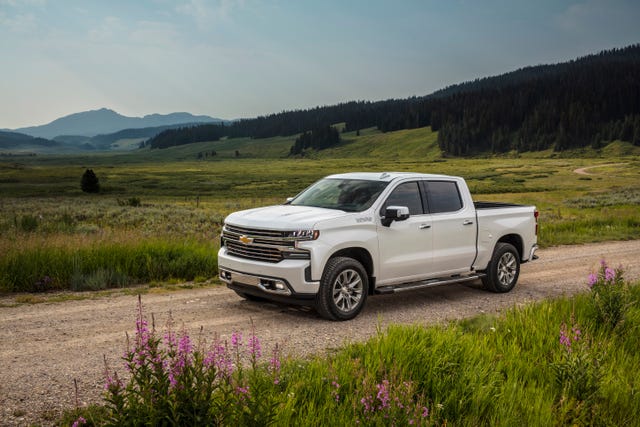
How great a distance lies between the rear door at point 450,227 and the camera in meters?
9.73

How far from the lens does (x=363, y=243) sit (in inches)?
339

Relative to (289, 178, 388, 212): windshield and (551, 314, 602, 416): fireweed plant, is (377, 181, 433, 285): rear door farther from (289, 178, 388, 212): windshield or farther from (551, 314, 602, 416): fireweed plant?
(551, 314, 602, 416): fireweed plant

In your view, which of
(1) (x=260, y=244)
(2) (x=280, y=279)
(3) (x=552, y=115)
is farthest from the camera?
(3) (x=552, y=115)

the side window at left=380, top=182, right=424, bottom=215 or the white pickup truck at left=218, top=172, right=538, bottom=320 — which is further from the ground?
the side window at left=380, top=182, right=424, bottom=215

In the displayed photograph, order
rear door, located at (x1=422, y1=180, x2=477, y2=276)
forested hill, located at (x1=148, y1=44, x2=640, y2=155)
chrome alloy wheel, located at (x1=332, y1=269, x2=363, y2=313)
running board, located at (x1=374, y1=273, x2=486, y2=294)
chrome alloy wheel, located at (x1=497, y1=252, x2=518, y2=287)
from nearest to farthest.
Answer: chrome alloy wheel, located at (x1=332, y1=269, x2=363, y2=313) → running board, located at (x1=374, y1=273, x2=486, y2=294) → rear door, located at (x1=422, y1=180, x2=477, y2=276) → chrome alloy wheel, located at (x1=497, y1=252, x2=518, y2=287) → forested hill, located at (x1=148, y1=44, x2=640, y2=155)

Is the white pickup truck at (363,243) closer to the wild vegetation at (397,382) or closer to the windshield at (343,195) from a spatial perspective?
the windshield at (343,195)

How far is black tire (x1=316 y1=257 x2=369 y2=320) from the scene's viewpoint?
8.20 metres

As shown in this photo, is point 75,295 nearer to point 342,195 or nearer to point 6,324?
point 6,324

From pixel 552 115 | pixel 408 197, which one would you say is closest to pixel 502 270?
pixel 408 197

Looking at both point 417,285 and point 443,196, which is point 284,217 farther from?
point 443,196

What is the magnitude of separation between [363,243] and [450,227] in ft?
6.72

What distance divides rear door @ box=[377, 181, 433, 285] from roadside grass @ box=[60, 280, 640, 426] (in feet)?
7.64

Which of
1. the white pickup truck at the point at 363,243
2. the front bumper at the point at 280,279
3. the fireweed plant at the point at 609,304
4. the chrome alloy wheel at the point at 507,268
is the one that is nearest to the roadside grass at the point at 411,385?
the fireweed plant at the point at 609,304

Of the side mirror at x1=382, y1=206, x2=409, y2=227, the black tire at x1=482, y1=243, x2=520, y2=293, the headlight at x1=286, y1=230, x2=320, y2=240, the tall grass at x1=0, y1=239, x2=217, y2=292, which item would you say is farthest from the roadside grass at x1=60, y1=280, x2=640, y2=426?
the tall grass at x1=0, y1=239, x2=217, y2=292
